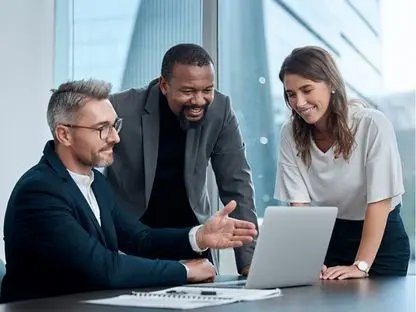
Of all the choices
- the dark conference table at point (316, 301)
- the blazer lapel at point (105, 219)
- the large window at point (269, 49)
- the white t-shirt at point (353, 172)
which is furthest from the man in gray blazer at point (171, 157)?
the large window at point (269, 49)

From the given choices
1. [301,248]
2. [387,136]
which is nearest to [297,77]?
[387,136]

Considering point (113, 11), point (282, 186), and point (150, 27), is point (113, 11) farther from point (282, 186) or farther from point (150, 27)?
point (282, 186)

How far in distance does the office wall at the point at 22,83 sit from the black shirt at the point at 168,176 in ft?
4.93

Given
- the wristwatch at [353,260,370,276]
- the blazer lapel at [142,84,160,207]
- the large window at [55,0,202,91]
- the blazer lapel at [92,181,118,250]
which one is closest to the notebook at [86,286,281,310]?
the blazer lapel at [92,181,118,250]

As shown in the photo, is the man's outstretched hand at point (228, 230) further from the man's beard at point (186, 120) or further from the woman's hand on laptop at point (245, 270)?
the man's beard at point (186, 120)

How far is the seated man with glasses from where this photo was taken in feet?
7.05

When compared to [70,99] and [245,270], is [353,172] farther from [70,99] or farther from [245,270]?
[70,99]

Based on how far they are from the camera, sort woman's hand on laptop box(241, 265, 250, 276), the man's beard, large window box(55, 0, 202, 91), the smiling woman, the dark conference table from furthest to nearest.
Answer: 1. large window box(55, 0, 202, 91)
2. the man's beard
3. woman's hand on laptop box(241, 265, 250, 276)
4. the smiling woman
5. the dark conference table

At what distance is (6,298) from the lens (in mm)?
2186

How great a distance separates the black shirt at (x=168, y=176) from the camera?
310cm

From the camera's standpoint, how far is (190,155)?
308 cm

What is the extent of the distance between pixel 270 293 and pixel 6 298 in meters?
0.81

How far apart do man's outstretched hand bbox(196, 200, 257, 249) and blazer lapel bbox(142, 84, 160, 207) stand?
68 centimetres

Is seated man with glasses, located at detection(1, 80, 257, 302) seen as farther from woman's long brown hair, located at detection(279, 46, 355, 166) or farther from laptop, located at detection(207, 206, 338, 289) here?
woman's long brown hair, located at detection(279, 46, 355, 166)
